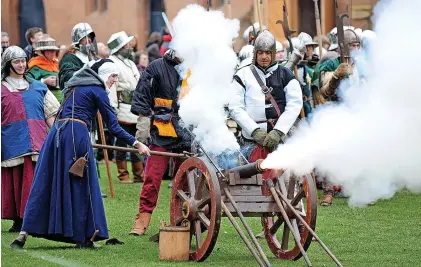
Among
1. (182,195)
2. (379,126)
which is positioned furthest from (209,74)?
(379,126)

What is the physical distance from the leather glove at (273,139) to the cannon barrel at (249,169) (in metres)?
0.79

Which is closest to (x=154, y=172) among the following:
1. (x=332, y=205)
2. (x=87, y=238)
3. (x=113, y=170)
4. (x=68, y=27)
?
(x=87, y=238)

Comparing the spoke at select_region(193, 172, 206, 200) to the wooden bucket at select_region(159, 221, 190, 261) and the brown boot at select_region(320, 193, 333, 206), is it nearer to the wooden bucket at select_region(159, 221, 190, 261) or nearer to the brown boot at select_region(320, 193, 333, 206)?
the wooden bucket at select_region(159, 221, 190, 261)

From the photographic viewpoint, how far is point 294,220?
10.1m

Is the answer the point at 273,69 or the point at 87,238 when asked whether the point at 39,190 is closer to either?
the point at 87,238

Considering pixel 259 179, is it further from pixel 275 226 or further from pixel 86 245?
pixel 86 245

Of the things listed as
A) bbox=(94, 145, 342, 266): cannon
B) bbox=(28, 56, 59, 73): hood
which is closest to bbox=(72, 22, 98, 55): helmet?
bbox=(28, 56, 59, 73): hood

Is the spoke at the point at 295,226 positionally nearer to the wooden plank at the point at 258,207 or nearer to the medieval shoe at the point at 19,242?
the wooden plank at the point at 258,207

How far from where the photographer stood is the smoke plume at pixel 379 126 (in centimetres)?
903

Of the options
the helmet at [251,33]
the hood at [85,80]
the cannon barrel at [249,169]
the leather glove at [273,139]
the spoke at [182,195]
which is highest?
the helmet at [251,33]

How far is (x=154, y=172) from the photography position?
11711 mm

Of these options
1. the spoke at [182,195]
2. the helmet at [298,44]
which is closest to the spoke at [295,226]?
the spoke at [182,195]

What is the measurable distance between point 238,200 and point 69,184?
162 centimetres

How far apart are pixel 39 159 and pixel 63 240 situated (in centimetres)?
75
